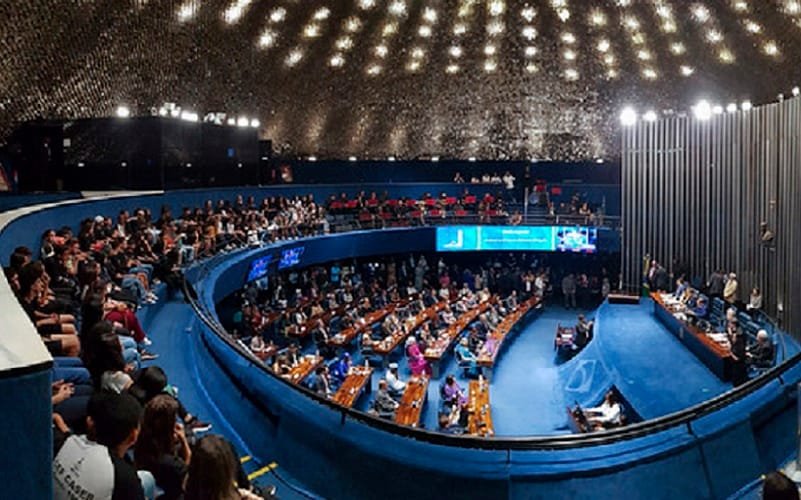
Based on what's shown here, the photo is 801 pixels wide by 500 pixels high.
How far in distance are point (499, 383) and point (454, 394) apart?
389 cm

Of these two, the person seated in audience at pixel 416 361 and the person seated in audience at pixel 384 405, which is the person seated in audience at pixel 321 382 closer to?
the person seated in audience at pixel 384 405

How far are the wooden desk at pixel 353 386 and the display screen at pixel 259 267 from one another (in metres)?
3.77

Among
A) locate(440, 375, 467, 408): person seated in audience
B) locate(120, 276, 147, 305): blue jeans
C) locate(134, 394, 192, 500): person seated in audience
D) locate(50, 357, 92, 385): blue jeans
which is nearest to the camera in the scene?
locate(134, 394, 192, 500): person seated in audience

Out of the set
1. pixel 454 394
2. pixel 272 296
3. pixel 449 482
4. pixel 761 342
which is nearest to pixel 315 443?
pixel 449 482

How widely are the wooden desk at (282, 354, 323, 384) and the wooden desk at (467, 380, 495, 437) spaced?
11.4 feet

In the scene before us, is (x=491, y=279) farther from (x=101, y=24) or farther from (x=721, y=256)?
(x=101, y=24)

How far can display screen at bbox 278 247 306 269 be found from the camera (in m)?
22.1

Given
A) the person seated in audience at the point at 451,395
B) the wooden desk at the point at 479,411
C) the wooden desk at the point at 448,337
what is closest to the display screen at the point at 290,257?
the wooden desk at the point at 448,337

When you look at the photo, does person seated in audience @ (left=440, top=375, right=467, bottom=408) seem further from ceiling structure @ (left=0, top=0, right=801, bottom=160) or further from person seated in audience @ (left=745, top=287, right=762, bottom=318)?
ceiling structure @ (left=0, top=0, right=801, bottom=160)

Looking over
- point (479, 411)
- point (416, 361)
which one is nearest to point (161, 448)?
point (479, 411)

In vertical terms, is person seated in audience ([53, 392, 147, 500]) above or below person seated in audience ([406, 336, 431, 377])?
above

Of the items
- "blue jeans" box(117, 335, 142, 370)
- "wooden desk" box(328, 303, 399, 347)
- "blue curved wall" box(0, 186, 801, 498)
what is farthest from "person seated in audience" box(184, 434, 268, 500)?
"wooden desk" box(328, 303, 399, 347)

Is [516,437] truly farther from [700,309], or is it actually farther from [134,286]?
[700,309]

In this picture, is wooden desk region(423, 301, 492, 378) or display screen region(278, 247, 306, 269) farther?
display screen region(278, 247, 306, 269)
